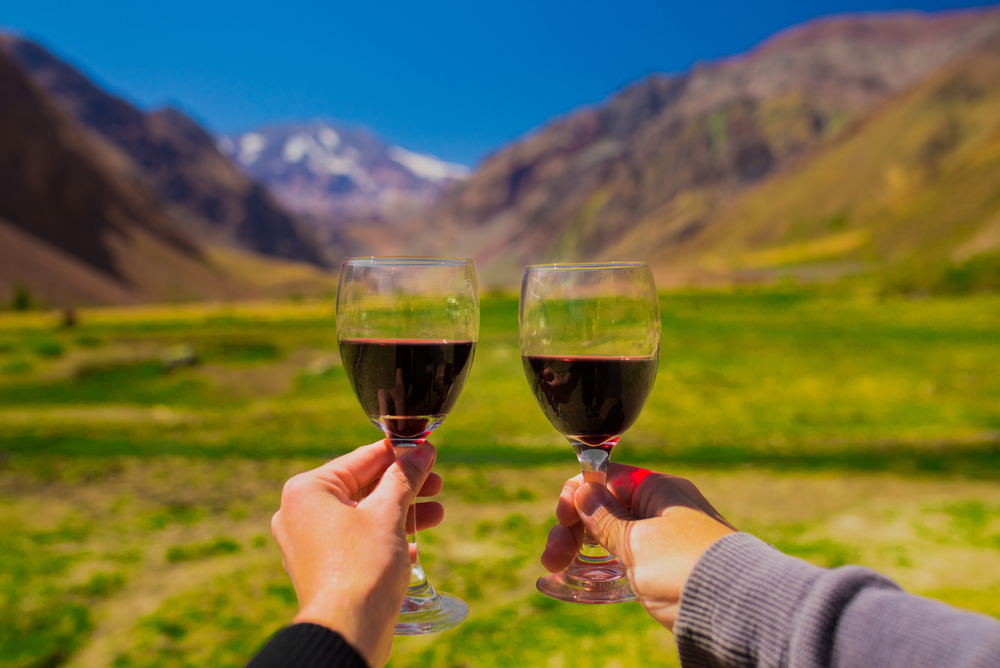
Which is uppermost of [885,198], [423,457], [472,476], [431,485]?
[885,198]

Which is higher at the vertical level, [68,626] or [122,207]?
[122,207]

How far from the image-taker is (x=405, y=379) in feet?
7.52

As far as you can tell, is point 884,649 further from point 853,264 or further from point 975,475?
point 853,264

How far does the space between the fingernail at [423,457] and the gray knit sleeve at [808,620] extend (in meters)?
0.79

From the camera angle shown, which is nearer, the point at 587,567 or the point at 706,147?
the point at 587,567

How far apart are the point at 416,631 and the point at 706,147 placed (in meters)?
177

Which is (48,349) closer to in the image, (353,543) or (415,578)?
(415,578)

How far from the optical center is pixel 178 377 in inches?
879

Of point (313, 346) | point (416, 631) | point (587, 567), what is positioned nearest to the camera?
point (416, 631)

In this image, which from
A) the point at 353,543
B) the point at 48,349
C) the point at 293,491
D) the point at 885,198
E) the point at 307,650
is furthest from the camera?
the point at 885,198

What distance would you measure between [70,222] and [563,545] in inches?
4485

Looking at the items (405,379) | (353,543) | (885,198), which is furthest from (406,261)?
(885,198)

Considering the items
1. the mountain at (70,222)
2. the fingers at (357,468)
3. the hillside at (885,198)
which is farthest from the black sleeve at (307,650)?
the mountain at (70,222)

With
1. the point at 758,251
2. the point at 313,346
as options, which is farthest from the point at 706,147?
the point at 313,346
